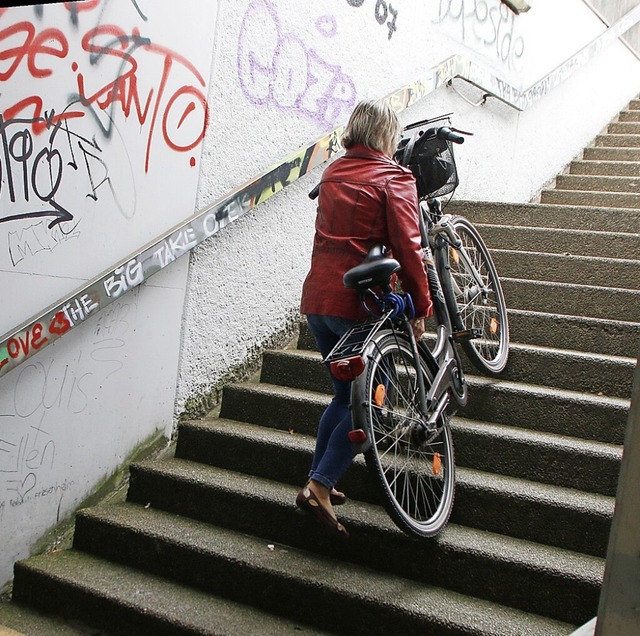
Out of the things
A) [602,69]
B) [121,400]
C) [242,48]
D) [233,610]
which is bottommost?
[233,610]

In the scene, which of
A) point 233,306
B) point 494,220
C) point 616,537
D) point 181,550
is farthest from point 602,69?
point 616,537

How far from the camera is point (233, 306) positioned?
446cm

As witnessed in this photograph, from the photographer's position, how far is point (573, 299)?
4547 millimetres

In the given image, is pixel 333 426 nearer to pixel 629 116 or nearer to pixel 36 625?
pixel 36 625

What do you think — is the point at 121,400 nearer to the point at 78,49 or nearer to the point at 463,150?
the point at 78,49

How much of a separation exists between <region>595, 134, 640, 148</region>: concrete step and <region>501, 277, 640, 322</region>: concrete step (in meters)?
4.06

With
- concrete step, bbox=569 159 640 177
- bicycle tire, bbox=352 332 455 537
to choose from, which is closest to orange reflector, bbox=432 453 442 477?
bicycle tire, bbox=352 332 455 537

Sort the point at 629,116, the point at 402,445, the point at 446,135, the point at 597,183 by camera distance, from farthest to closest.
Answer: the point at 629,116, the point at 597,183, the point at 446,135, the point at 402,445

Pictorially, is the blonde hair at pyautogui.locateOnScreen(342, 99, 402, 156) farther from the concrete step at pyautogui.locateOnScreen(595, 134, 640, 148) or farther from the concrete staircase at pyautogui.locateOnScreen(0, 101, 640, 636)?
the concrete step at pyautogui.locateOnScreen(595, 134, 640, 148)

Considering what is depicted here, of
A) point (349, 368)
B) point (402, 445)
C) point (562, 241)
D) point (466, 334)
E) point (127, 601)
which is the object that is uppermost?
point (562, 241)

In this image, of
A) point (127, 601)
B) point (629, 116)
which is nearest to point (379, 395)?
point (127, 601)

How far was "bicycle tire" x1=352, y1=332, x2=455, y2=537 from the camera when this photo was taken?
9.13 feet

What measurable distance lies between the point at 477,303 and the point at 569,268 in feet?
2.97

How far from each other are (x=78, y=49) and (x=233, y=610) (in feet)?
7.56
